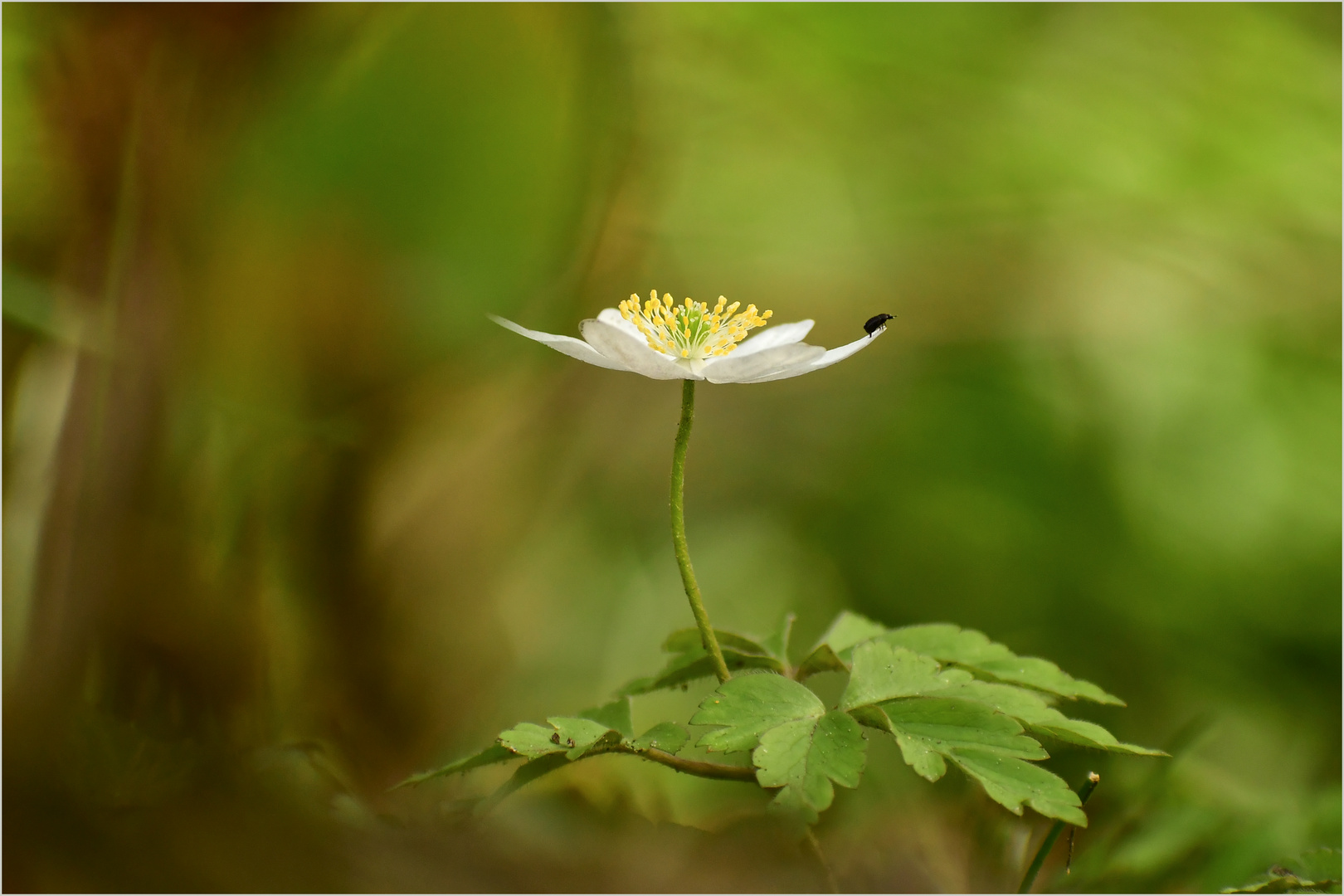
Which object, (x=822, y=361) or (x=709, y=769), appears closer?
(x=709, y=769)

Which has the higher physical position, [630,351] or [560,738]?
[630,351]

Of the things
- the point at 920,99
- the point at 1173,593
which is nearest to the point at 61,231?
the point at 920,99

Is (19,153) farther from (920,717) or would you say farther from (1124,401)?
(1124,401)

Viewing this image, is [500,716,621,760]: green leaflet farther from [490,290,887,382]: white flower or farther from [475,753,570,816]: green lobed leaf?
[490,290,887,382]: white flower

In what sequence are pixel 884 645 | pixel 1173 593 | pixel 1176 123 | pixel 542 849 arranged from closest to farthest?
pixel 542 849 < pixel 884 645 < pixel 1173 593 < pixel 1176 123

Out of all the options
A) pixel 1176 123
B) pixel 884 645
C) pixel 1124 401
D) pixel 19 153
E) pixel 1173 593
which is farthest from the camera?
pixel 1176 123

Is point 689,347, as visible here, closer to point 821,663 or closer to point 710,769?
point 821,663

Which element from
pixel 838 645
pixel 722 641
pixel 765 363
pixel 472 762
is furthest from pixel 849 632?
pixel 472 762
